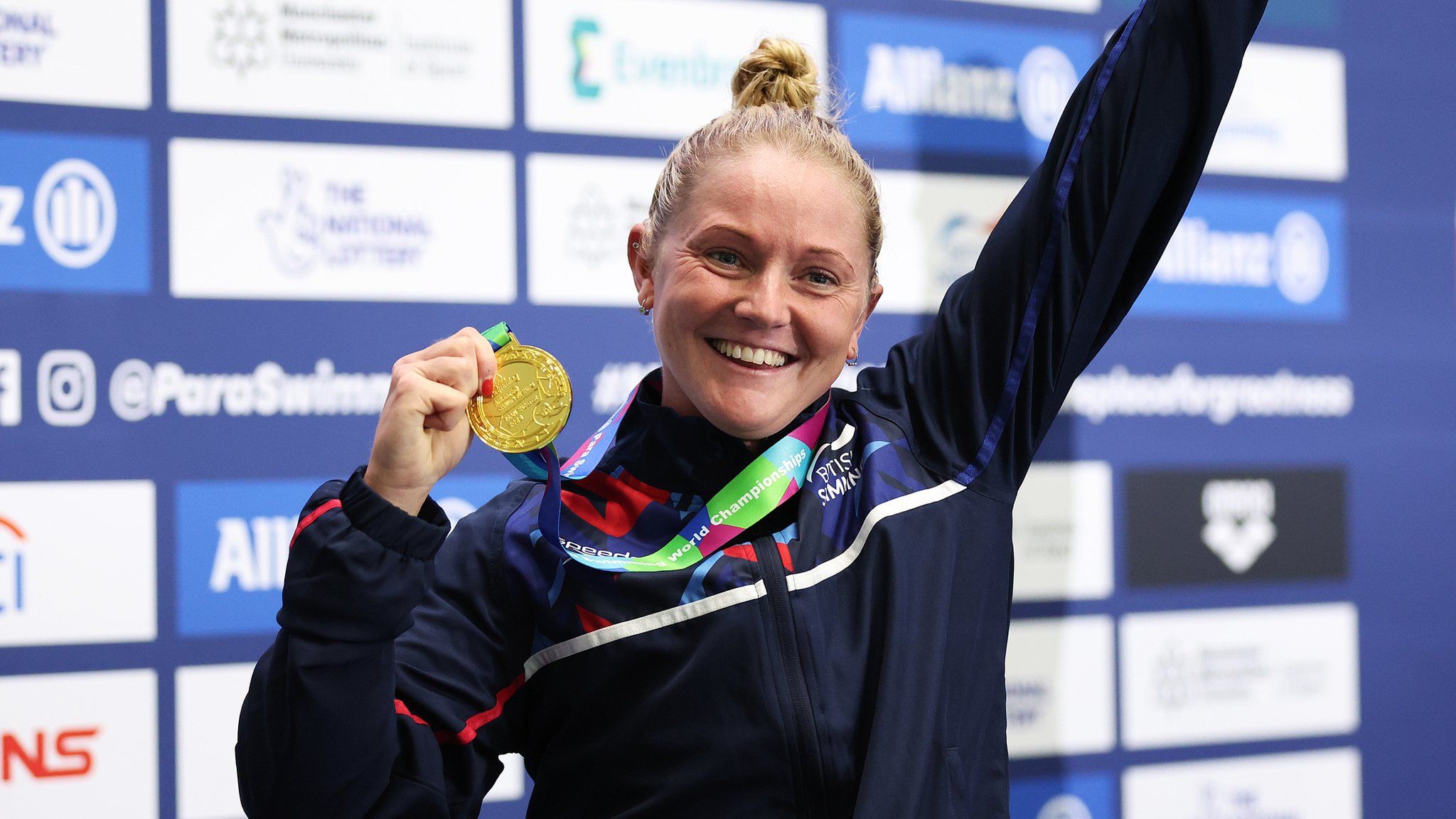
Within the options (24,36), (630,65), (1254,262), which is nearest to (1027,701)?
(1254,262)

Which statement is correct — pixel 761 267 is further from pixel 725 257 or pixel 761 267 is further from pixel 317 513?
pixel 317 513

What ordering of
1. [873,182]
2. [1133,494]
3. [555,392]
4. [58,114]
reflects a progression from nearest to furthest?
[555,392] → [873,182] → [58,114] → [1133,494]

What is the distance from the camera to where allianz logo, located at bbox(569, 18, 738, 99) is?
232 cm

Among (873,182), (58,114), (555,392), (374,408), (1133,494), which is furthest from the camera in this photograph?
(1133,494)

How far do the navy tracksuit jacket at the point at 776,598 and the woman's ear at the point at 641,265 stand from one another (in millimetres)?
94

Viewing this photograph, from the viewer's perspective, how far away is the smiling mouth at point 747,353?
115 centimetres

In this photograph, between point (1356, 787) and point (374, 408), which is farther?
point (1356, 787)

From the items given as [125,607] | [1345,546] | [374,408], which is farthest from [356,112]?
[1345,546]

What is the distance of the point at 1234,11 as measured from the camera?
3.92 ft

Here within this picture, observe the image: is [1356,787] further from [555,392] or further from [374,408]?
[555,392]

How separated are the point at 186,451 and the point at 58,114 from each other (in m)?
0.59

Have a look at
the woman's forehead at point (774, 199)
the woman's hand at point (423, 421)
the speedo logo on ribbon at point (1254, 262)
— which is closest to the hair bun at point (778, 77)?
the woman's forehead at point (774, 199)

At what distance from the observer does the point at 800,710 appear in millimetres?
1074

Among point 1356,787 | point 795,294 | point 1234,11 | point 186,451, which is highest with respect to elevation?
point 1234,11
